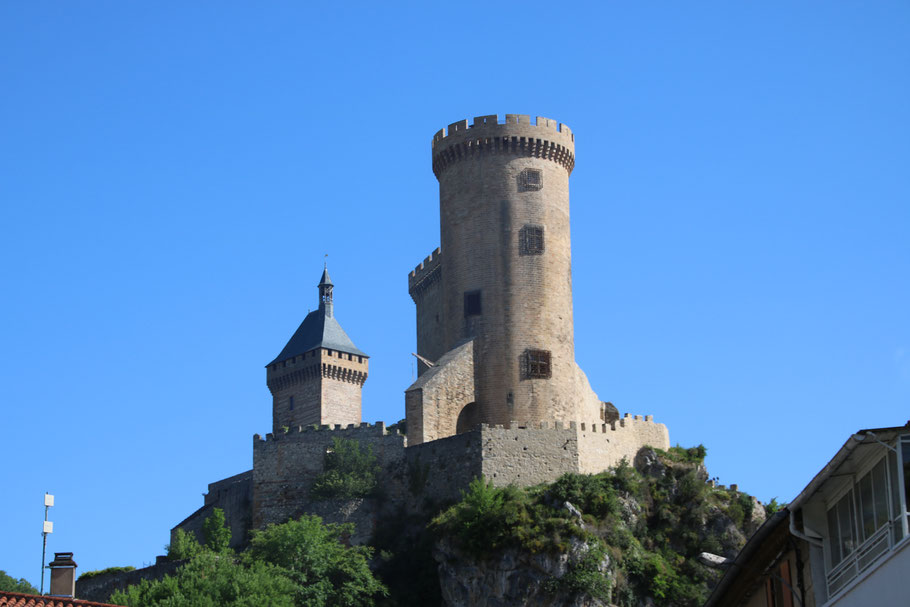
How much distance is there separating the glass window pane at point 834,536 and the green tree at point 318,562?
35004mm

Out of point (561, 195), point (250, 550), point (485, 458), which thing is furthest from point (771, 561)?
point (561, 195)

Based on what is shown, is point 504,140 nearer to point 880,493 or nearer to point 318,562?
point 318,562

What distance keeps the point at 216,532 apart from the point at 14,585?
1961cm

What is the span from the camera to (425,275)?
237 feet

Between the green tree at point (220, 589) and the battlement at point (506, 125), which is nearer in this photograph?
the green tree at point (220, 589)

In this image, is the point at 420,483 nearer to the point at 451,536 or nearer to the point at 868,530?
the point at 451,536

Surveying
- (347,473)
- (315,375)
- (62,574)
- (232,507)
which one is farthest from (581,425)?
(62,574)

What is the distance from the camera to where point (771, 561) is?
23516 mm

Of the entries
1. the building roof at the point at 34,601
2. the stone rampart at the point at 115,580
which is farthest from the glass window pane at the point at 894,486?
the stone rampart at the point at 115,580

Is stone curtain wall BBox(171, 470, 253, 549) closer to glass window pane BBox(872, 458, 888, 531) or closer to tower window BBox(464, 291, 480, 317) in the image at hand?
tower window BBox(464, 291, 480, 317)

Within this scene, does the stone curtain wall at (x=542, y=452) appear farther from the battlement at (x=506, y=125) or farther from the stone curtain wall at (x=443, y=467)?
the battlement at (x=506, y=125)

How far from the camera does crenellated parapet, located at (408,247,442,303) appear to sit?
7106 cm

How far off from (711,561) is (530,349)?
33.9 m

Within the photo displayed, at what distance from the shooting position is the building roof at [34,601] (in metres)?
34.9
